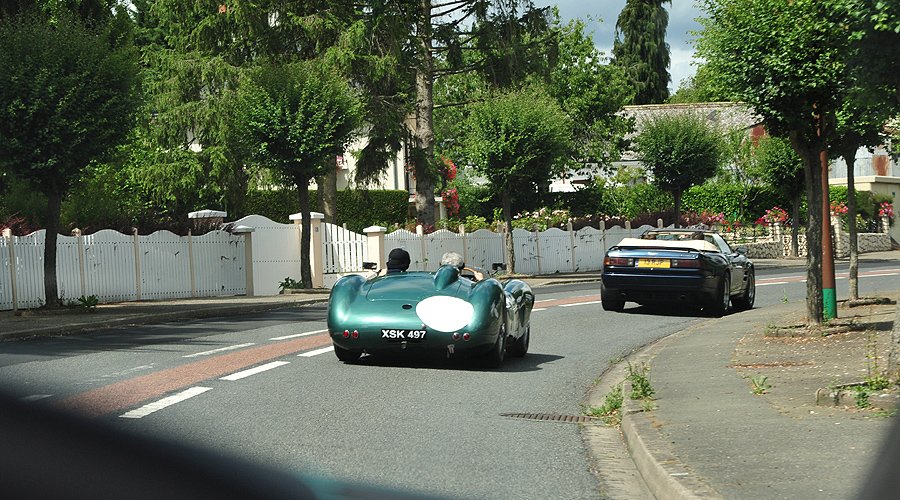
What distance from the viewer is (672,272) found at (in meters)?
19.0

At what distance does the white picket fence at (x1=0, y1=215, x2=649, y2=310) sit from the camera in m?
22.4

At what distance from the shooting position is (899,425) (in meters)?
0.77

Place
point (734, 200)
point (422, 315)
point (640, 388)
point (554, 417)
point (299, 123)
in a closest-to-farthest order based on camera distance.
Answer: point (554, 417) → point (640, 388) → point (422, 315) → point (299, 123) → point (734, 200)

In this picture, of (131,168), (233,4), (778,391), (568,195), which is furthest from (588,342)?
(568,195)

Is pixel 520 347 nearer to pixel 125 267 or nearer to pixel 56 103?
pixel 56 103

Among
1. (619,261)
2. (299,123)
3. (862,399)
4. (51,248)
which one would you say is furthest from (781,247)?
(862,399)

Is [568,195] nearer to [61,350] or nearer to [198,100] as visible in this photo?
[198,100]

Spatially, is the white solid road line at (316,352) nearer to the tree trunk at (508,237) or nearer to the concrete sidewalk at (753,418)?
the concrete sidewalk at (753,418)

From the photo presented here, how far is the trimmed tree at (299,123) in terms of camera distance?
28027 mm

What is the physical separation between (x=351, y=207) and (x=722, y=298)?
3653 centimetres

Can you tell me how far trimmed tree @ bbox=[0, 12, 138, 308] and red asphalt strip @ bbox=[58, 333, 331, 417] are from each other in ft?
24.0

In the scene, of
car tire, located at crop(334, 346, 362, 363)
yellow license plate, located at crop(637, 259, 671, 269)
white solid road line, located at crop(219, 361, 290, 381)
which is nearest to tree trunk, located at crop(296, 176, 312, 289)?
yellow license plate, located at crop(637, 259, 671, 269)

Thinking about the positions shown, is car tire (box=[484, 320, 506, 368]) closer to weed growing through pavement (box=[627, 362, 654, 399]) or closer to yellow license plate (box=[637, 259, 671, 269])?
weed growing through pavement (box=[627, 362, 654, 399])

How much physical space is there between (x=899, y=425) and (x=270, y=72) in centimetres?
2881
